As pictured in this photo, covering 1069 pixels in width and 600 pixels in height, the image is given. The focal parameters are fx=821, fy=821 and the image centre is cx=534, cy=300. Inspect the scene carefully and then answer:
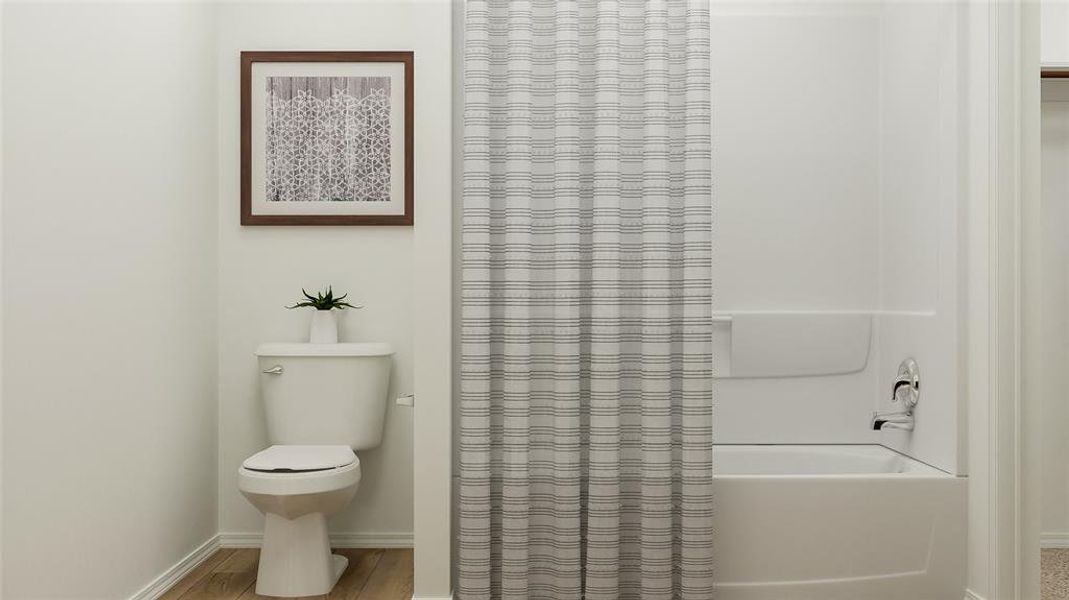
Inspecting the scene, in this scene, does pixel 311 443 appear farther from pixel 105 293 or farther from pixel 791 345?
pixel 791 345

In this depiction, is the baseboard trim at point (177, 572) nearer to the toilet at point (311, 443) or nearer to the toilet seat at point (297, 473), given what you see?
the toilet at point (311, 443)

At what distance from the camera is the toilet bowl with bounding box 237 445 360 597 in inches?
96.0

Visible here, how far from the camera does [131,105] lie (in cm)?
237

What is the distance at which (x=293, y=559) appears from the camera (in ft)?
8.43

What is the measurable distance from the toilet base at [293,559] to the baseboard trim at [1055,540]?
245cm

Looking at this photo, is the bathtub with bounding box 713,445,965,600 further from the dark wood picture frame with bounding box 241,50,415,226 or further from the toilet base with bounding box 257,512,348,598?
the dark wood picture frame with bounding box 241,50,415,226

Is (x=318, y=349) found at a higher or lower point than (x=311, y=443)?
higher

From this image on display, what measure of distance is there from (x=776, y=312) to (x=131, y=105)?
87.5 inches

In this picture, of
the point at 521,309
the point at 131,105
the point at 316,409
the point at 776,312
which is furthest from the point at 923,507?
the point at 131,105

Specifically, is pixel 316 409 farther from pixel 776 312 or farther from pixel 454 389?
pixel 776 312

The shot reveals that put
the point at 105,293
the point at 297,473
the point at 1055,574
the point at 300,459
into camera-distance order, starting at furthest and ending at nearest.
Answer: the point at 1055,574 < the point at 300,459 < the point at 297,473 < the point at 105,293

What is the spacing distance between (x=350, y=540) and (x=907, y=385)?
2.07 meters

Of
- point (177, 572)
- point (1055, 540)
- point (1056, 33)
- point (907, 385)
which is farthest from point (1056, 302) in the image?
point (177, 572)

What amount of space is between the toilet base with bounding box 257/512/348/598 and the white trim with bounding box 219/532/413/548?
498 millimetres
